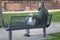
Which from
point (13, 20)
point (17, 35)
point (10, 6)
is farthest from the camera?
point (10, 6)

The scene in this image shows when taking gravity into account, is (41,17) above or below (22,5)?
above

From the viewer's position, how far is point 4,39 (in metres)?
9.02

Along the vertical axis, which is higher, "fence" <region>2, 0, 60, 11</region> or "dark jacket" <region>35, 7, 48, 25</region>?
"dark jacket" <region>35, 7, 48, 25</region>

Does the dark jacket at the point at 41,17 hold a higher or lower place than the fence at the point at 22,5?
higher

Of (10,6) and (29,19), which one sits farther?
(10,6)

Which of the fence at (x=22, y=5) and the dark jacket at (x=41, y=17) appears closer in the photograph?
the dark jacket at (x=41, y=17)

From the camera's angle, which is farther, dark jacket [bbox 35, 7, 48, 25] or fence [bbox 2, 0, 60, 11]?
fence [bbox 2, 0, 60, 11]

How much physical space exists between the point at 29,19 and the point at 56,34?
1.61 m

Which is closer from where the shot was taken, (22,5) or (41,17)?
(41,17)

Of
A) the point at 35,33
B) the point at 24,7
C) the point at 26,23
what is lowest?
the point at 24,7

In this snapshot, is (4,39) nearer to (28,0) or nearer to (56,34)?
(56,34)

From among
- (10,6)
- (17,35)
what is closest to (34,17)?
(17,35)

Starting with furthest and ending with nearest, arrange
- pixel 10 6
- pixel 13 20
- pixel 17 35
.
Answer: pixel 10 6, pixel 17 35, pixel 13 20

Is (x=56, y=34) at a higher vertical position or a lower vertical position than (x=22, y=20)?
lower
